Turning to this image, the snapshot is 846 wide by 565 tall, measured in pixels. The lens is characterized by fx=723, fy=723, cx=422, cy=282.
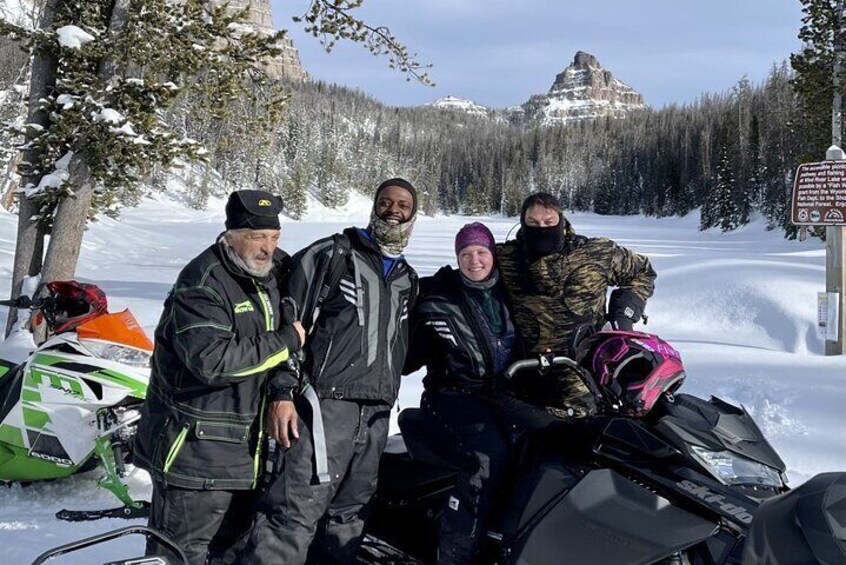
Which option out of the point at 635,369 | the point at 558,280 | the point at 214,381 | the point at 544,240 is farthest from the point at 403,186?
the point at 635,369

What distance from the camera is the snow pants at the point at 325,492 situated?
2529 mm

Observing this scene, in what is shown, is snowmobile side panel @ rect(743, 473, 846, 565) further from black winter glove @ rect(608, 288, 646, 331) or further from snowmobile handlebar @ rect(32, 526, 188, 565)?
snowmobile handlebar @ rect(32, 526, 188, 565)

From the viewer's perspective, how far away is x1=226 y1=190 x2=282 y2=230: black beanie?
97.3 inches

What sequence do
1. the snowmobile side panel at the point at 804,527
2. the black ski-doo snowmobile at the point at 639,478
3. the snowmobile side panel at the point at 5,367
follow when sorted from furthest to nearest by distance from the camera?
the snowmobile side panel at the point at 5,367, the black ski-doo snowmobile at the point at 639,478, the snowmobile side panel at the point at 804,527

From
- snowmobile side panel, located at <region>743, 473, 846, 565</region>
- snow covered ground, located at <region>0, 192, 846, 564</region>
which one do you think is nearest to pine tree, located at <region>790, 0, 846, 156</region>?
snow covered ground, located at <region>0, 192, 846, 564</region>

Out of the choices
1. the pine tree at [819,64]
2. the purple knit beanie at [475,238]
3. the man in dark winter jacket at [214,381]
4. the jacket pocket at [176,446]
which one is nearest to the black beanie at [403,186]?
the purple knit beanie at [475,238]

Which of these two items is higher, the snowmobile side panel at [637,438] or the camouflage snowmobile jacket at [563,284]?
the camouflage snowmobile jacket at [563,284]

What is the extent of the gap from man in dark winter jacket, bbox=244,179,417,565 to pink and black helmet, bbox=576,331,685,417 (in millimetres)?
822

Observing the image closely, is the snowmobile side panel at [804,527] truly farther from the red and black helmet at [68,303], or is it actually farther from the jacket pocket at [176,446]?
the red and black helmet at [68,303]

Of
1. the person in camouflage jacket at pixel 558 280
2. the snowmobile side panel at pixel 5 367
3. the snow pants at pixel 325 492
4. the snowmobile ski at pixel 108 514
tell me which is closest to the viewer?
the snow pants at pixel 325 492

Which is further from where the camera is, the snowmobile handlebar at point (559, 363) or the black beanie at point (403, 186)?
the black beanie at point (403, 186)

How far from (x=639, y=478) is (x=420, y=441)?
3.04 feet

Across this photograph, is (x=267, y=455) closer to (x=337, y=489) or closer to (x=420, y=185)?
(x=337, y=489)

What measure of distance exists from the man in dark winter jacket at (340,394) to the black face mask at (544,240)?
50 cm
